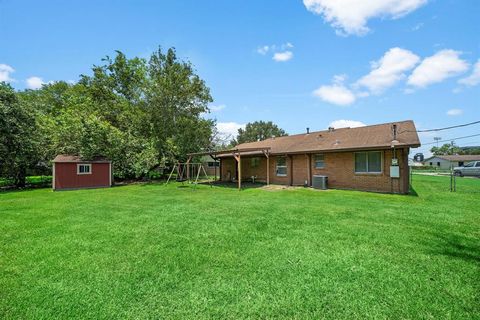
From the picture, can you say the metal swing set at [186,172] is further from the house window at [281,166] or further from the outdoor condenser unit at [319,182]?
the outdoor condenser unit at [319,182]

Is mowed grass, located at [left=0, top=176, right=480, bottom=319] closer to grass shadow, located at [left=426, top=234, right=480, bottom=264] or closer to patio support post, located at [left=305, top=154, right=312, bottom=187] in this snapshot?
grass shadow, located at [left=426, top=234, right=480, bottom=264]

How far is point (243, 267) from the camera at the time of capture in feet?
12.3

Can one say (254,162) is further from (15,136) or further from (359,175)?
(15,136)

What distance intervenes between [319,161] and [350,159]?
73.3 inches

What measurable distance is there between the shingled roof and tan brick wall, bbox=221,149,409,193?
1.81 feet

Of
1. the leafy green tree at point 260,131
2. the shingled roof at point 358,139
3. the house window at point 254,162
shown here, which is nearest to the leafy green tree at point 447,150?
the leafy green tree at point 260,131

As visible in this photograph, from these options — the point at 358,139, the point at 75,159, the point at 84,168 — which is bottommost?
the point at 84,168

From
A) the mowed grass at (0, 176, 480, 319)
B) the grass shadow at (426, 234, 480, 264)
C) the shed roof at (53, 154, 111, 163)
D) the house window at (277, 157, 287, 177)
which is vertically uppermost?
the shed roof at (53, 154, 111, 163)

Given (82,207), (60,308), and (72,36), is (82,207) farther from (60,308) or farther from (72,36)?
(72,36)

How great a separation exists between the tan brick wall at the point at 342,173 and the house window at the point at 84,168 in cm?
1265

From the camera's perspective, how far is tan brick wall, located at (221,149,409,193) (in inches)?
462

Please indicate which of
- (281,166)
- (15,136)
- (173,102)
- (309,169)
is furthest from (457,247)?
(15,136)

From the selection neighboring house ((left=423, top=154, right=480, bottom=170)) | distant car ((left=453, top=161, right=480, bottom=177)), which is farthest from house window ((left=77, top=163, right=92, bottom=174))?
neighboring house ((left=423, top=154, right=480, bottom=170))

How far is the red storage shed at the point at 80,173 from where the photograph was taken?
17036mm
